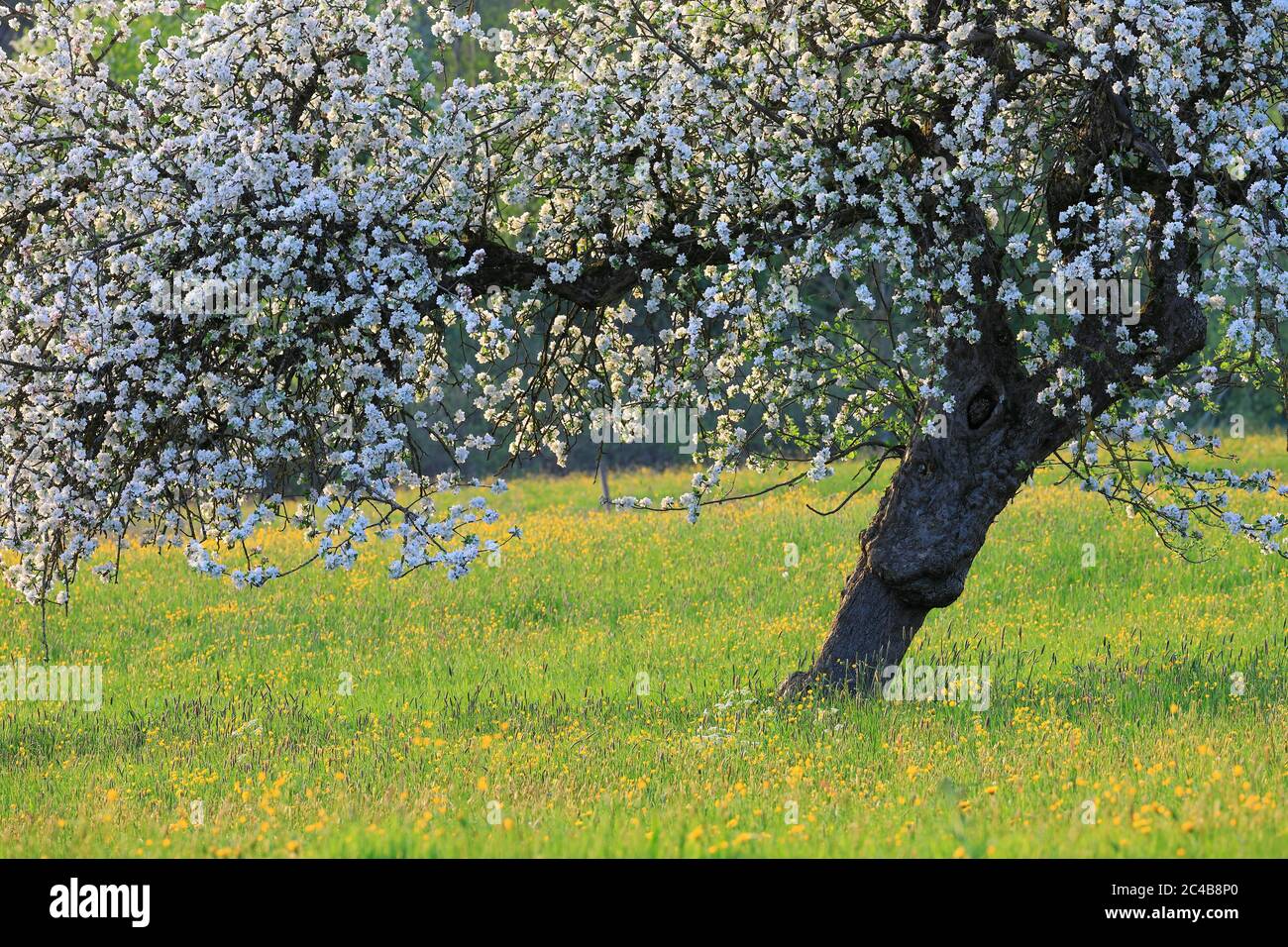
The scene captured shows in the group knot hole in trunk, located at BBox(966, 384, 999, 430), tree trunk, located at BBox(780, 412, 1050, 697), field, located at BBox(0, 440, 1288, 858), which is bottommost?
field, located at BBox(0, 440, 1288, 858)

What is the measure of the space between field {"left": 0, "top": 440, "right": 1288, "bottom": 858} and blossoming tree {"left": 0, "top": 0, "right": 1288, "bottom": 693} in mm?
1797

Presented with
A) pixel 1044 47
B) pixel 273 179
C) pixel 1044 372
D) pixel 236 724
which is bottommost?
pixel 236 724

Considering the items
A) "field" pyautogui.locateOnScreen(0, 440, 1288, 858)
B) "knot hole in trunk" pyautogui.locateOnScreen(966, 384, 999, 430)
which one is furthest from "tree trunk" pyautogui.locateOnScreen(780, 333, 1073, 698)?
"field" pyautogui.locateOnScreen(0, 440, 1288, 858)

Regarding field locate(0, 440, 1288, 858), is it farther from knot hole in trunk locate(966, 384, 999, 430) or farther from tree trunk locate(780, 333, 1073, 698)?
knot hole in trunk locate(966, 384, 999, 430)

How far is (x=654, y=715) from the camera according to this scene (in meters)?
13.6

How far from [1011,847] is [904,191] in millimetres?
5263

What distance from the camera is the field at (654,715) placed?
9.24 metres

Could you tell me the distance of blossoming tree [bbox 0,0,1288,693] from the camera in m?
10.2

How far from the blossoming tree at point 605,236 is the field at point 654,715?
180cm

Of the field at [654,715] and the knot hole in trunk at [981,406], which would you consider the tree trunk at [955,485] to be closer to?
the knot hole in trunk at [981,406]

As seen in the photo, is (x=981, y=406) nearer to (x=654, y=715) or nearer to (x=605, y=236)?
(x=605, y=236)

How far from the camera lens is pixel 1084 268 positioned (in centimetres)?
1014
